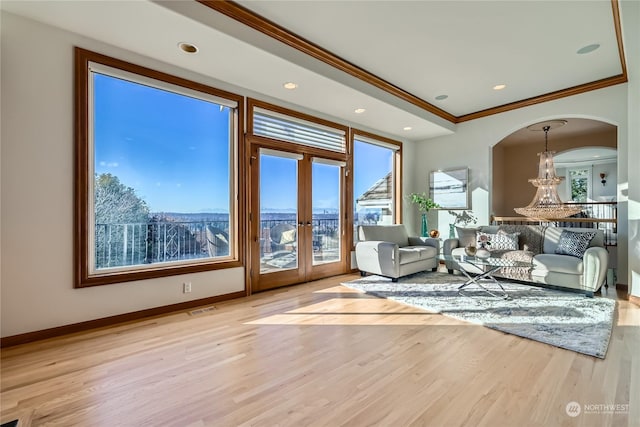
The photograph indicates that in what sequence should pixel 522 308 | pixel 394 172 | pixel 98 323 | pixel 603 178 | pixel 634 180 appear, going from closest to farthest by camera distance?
pixel 98 323 → pixel 522 308 → pixel 634 180 → pixel 394 172 → pixel 603 178

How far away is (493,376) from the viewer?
79.7 inches

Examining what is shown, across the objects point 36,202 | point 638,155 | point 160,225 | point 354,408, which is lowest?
point 354,408

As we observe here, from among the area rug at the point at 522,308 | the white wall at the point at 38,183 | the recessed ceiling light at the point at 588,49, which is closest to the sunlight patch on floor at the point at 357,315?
the area rug at the point at 522,308

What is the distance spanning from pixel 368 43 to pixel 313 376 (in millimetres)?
3303

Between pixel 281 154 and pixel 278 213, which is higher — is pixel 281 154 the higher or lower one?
the higher one

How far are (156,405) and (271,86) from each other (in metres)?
3.51

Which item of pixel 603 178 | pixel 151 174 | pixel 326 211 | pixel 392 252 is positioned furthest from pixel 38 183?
pixel 603 178

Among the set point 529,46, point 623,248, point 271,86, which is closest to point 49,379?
point 271,86

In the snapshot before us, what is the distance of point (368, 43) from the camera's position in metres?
3.35

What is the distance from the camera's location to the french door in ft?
13.9

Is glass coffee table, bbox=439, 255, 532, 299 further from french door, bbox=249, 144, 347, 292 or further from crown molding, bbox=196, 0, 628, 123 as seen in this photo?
crown molding, bbox=196, 0, 628, 123

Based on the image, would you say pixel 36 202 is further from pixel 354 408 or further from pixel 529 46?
pixel 529 46

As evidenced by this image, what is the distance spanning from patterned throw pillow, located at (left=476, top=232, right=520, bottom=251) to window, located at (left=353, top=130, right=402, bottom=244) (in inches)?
76.5

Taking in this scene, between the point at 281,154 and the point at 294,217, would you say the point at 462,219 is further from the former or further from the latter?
the point at 281,154
